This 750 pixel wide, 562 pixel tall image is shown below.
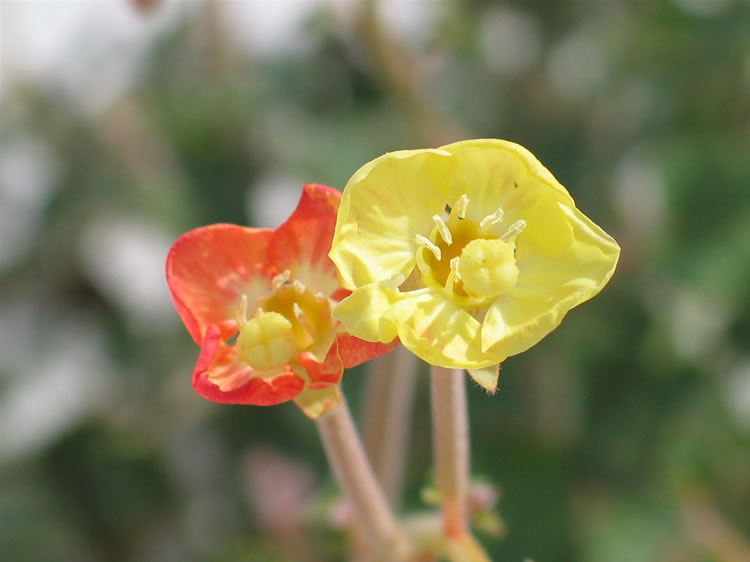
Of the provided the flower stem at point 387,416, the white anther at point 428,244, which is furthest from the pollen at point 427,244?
the flower stem at point 387,416

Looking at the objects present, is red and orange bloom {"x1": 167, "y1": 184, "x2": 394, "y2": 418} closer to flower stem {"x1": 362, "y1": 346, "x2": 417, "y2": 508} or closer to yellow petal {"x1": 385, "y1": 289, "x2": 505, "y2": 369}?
yellow petal {"x1": 385, "y1": 289, "x2": 505, "y2": 369}

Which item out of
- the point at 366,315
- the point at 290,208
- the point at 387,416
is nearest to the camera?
the point at 366,315

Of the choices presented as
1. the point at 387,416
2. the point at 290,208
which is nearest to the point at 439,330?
the point at 387,416

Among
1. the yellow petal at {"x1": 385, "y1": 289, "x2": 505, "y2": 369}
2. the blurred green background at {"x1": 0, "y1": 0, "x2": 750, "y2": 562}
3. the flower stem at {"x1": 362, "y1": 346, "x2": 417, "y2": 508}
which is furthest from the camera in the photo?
the blurred green background at {"x1": 0, "y1": 0, "x2": 750, "y2": 562}

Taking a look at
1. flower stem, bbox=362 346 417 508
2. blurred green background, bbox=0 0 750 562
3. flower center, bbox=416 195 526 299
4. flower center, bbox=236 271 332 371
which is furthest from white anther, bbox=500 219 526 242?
blurred green background, bbox=0 0 750 562

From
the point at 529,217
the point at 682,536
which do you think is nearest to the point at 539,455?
the point at 682,536

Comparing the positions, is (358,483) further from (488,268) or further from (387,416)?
(387,416)

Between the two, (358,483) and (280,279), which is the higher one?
(280,279)
